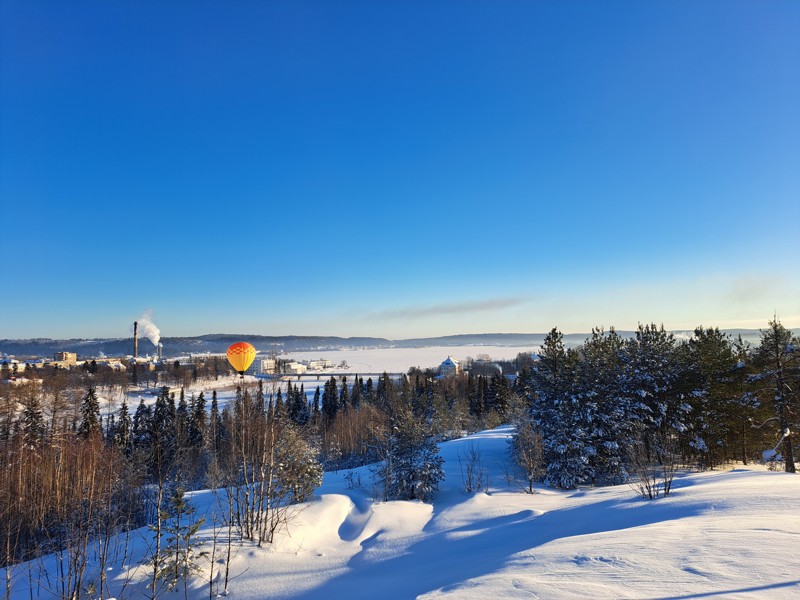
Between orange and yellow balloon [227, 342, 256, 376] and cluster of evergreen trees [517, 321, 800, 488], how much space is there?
49.3ft

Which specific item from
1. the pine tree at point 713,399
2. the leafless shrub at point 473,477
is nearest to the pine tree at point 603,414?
the pine tree at point 713,399

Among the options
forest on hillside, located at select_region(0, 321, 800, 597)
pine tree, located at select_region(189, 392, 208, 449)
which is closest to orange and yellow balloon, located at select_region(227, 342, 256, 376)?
forest on hillside, located at select_region(0, 321, 800, 597)

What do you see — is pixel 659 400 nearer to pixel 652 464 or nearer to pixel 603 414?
pixel 603 414

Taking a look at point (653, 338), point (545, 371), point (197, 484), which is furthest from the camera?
point (197, 484)

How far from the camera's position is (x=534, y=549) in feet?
29.3

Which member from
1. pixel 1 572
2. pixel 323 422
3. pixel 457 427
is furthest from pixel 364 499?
pixel 323 422

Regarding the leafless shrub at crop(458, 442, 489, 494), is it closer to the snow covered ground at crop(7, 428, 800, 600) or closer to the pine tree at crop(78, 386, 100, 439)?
the snow covered ground at crop(7, 428, 800, 600)

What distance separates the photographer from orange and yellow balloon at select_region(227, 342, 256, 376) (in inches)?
795

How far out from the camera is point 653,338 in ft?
91.1

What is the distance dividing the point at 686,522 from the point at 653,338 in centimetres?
2122

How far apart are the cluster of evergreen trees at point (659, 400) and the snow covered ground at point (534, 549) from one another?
3.81 m

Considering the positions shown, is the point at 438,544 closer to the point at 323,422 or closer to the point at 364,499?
the point at 364,499

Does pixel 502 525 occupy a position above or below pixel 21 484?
above

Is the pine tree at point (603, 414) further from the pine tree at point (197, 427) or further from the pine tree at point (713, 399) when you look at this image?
the pine tree at point (197, 427)
